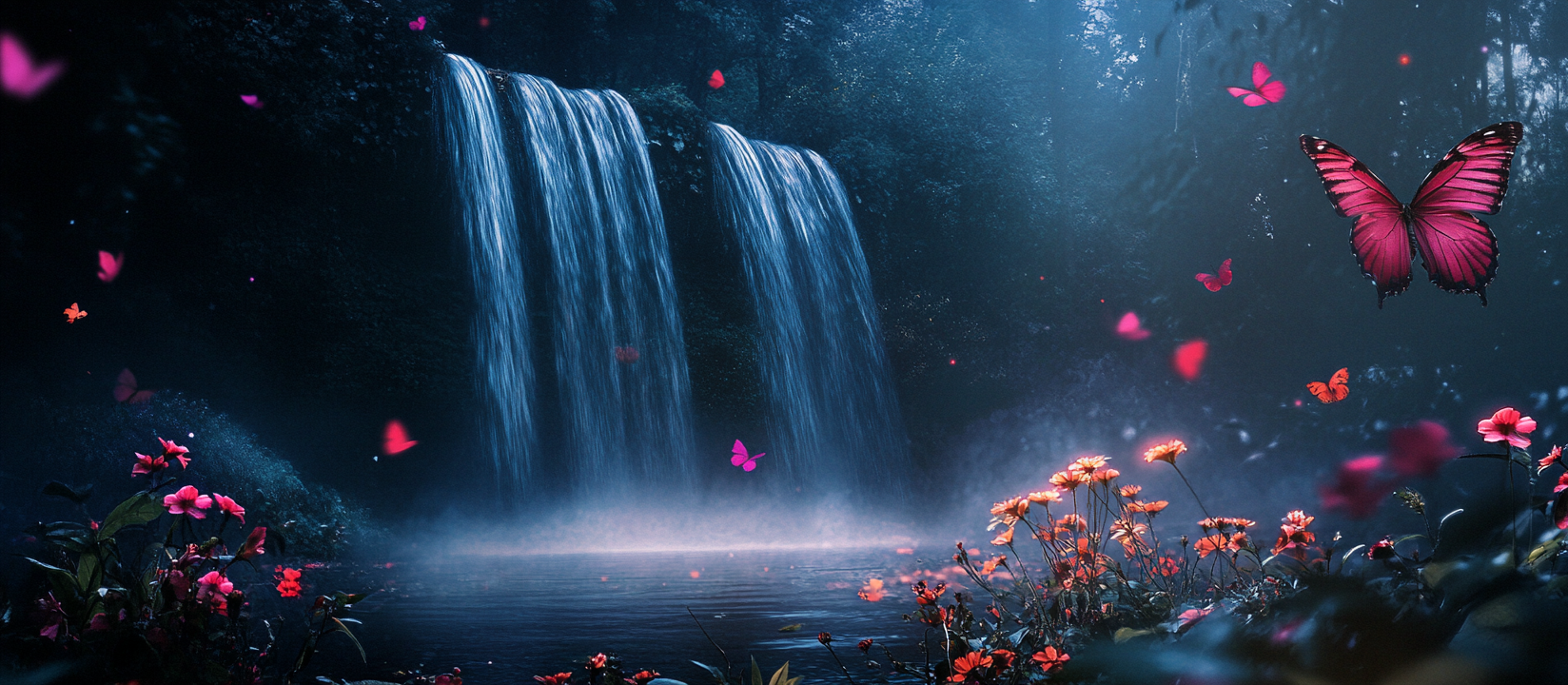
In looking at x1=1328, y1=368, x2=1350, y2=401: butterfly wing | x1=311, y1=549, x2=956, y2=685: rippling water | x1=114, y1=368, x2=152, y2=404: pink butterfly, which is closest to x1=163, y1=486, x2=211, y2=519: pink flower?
x1=311, y1=549, x2=956, y2=685: rippling water

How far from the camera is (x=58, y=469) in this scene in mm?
5020

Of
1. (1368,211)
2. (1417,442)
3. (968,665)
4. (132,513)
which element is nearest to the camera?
(968,665)

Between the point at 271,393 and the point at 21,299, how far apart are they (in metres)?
1.92

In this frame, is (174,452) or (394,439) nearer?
(174,452)

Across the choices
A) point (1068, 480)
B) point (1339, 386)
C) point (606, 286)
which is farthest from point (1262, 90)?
point (606, 286)

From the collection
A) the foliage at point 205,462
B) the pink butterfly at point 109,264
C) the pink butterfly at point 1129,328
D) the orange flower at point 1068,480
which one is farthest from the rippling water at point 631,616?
the pink butterfly at point 1129,328

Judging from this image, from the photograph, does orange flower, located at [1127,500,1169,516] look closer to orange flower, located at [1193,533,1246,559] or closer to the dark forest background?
orange flower, located at [1193,533,1246,559]

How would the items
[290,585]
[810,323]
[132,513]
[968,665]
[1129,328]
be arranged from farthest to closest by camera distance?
1. [1129,328]
2. [810,323]
3. [290,585]
4. [132,513]
5. [968,665]

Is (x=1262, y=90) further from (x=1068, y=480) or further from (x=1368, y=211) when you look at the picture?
(x=1068, y=480)

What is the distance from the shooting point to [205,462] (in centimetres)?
598

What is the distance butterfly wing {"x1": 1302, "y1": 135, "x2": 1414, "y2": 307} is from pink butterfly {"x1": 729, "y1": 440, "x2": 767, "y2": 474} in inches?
295

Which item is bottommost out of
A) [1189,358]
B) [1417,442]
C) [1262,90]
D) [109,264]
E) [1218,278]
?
[1417,442]

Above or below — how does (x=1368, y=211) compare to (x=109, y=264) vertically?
below

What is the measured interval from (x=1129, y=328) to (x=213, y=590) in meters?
10.7
